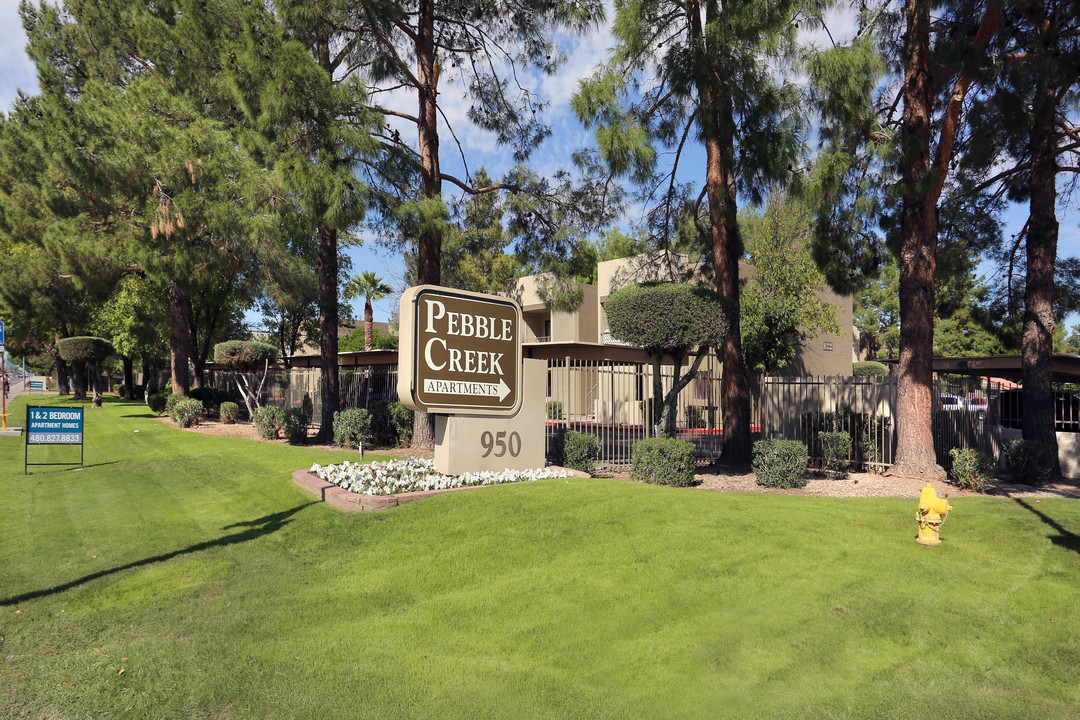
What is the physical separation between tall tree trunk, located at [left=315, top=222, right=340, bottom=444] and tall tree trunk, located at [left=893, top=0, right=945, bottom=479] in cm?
1370

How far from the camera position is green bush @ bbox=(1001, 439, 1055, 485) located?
12648 mm

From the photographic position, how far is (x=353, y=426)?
16672mm

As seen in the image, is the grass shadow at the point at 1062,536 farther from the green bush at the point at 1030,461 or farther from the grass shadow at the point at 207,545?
the grass shadow at the point at 207,545

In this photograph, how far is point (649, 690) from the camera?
4.30 meters

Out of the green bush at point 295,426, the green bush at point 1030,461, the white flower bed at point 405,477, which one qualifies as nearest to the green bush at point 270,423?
the green bush at point 295,426

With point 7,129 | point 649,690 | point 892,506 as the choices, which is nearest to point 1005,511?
point 892,506

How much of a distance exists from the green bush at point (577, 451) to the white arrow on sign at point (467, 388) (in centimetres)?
202

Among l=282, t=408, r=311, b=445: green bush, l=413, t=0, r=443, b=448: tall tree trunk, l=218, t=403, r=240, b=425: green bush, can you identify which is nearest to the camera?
l=413, t=0, r=443, b=448: tall tree trunk

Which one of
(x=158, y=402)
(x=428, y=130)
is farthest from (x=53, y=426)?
(x=158, y=402)

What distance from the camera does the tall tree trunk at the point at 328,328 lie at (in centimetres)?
1786

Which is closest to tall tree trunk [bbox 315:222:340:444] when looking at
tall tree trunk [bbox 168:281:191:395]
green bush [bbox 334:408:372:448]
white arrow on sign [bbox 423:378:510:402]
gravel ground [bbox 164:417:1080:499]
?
green bush [bbox 334:408:372:448]

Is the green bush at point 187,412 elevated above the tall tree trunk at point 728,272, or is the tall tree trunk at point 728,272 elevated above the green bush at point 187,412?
the tall tree trunk at point 728,272

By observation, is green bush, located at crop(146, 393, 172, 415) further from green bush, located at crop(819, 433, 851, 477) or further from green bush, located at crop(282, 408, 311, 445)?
green bush, located at crop(819, 433, 851, 477)

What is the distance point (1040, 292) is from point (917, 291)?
3820mm
